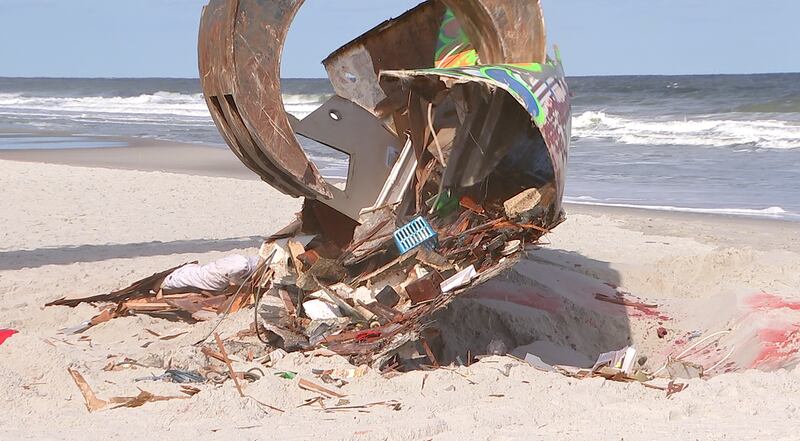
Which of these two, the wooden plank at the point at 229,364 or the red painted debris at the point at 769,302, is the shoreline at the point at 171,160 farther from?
the wooden plank at the point at 229,364

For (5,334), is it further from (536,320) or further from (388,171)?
(536,320)

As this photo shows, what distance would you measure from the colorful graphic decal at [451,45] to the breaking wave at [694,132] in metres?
15.7

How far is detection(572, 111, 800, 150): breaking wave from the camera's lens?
2259 centimetres

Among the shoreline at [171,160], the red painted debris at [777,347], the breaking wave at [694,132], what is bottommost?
the breaking wave at [694,132]

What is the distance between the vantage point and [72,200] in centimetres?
1195

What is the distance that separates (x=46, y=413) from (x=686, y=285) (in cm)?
486

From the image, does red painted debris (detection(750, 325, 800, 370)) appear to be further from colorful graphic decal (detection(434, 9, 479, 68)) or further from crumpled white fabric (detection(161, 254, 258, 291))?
crumpled white fabric (detection(161, 254, 258, 291))

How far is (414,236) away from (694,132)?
2127 cm

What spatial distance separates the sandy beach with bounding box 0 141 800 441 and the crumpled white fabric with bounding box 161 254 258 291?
41 cm

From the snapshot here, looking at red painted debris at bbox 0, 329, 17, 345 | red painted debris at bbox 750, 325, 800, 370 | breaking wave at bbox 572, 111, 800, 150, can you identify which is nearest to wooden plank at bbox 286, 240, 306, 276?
red painted debris at bbox 0, 329, 17, 345

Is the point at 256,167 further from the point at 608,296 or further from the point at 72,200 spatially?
the point at 72,200

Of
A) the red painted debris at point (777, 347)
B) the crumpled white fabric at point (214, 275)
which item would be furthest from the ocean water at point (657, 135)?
the crumpled white fabric at point (214, 275)

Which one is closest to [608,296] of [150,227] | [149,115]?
[150,227]

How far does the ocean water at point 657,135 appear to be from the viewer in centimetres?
1382
